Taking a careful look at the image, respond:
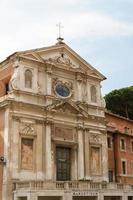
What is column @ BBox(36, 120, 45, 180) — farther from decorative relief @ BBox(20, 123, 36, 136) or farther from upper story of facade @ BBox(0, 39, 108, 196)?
decorative relief @ BBox(20, 123, 36, 136)

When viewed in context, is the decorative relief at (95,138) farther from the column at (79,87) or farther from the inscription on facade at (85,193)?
the inscription on facade at (85,193)

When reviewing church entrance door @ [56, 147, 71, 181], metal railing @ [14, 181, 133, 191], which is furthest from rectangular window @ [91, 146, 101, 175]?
metal railing @ [14, 181, 133, 191]

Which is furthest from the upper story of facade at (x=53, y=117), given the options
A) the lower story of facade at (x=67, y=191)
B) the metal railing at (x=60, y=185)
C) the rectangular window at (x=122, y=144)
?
the rectangular window at (x=122, y=144)

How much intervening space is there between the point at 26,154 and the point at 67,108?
6469 millimetres

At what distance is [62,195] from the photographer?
1185 inches

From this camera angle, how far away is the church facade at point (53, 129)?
3150 centimetres

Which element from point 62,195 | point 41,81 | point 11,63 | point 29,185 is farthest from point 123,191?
point 11,63

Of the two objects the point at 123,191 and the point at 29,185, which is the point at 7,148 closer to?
the point at 29,185

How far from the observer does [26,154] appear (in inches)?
1300

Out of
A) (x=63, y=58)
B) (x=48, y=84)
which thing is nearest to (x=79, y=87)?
(x=63, y=58)

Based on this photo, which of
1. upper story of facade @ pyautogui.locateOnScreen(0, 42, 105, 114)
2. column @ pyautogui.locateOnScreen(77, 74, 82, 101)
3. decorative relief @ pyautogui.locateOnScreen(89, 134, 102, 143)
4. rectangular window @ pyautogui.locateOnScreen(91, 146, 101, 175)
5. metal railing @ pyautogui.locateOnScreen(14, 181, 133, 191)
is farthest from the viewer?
column @ pyautogui.locateOnScreen(77, 74, 82, 101)

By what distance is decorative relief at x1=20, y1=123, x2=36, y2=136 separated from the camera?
109 feet

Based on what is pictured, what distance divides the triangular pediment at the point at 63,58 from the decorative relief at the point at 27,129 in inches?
242

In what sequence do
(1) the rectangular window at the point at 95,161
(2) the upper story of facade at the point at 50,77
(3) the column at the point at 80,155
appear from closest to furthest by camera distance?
(2) the upper story of facade at the point at 50,77
(3) the column at the point at 80,155
(1) the rectangular window at the point at 95,161
